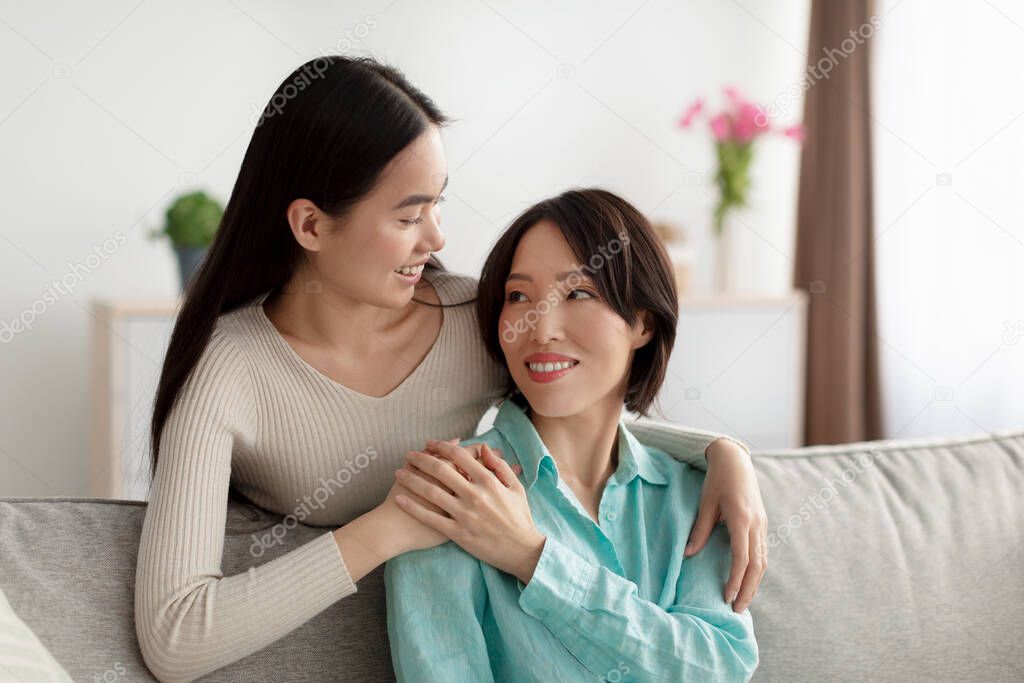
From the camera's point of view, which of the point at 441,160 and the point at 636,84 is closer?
the point at 441,160

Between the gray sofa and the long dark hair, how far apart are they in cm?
16

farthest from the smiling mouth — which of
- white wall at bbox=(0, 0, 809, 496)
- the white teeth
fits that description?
→ white wall at bbox=(0, 0, 809, 496)

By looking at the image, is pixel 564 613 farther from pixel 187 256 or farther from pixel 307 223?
pixel 187 256

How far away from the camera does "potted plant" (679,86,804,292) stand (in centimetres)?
382

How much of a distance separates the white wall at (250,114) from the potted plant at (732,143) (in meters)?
0.21

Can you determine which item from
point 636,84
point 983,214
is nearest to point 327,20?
point 636,84

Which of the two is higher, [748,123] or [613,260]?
[748,123]

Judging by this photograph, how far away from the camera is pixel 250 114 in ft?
11.7

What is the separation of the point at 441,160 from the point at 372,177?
114 mm

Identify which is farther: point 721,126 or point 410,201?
point 721,126

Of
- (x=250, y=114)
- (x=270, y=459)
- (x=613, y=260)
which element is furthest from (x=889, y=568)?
(x=250, y=114)

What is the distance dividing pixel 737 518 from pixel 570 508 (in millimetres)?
224

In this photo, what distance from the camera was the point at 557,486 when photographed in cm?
136

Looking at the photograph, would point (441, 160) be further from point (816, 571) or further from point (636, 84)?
point (636, 84)
